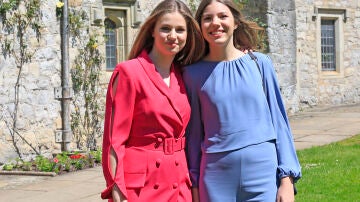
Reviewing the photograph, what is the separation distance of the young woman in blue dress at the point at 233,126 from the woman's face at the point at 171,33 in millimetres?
120

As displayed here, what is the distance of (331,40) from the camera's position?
19391mm

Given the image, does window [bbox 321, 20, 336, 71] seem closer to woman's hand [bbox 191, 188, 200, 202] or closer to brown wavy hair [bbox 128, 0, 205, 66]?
brown wavy hair [bbox 128, 0, 205, 66]

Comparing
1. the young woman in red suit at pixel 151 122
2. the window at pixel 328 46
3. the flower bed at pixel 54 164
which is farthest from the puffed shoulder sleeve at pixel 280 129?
the window at pixel 328 46

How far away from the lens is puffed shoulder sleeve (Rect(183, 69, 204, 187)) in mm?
3520

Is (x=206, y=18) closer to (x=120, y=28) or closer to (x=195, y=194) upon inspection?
(x=195, y=194)

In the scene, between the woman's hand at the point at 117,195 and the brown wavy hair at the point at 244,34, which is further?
the brown wavy hair at the point at 244,34

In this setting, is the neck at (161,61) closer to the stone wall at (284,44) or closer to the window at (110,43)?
the window at (110,43)

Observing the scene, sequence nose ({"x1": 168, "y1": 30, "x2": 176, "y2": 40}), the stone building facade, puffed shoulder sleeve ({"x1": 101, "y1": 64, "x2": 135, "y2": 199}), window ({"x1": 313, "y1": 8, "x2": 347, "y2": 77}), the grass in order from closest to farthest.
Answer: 1. puffed shoulder sleeve ({"x1": 101, "y1": 64, "x2": 135, "y2": 199})
2. nose ({"x1": 168, "y1": 30, "x2": 176, "y2": 40})
3. the grass
4. the stone building facade
5. window ({"x1": 313, "y1": 8, "x2": 347, "y2": 77})

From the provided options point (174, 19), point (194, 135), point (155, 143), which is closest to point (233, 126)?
point (194, 135)

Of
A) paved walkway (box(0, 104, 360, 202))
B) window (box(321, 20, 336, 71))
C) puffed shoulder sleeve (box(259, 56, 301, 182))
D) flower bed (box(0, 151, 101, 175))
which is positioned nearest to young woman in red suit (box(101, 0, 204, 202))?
puffed shoulder sleeve (box(259, 56, 301, 182))

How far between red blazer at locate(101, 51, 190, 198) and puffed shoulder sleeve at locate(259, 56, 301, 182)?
420 millimetres

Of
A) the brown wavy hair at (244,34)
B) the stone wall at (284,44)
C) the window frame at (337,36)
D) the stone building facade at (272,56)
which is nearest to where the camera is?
the brown wavy hair at (244,34)

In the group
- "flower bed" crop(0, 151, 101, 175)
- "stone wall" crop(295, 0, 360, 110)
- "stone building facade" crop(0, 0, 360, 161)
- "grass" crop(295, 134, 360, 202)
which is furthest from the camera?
"stone wall" crop(295, 0, 360, 110)

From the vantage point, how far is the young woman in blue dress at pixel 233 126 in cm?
340
